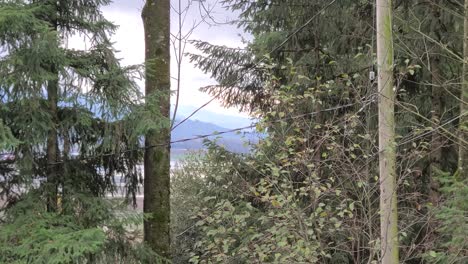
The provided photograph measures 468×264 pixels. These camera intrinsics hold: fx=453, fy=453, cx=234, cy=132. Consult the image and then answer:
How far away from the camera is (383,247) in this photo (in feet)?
13.3

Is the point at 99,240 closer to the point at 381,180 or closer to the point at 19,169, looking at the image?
the point at 19,169

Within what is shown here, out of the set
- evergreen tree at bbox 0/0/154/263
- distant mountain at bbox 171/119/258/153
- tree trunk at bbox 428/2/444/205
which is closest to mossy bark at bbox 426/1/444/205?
tree trunk at bbox 428/2/444/205

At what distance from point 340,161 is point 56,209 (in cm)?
279

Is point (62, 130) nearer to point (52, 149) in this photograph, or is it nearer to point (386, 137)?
point (52, 149)

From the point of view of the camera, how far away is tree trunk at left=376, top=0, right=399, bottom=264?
4.02 meters

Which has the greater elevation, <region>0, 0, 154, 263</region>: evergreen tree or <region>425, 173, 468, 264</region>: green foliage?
<region>0, 0, 154, 263</region>: evergreen tree

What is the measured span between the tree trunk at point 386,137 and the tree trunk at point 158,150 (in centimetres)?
243

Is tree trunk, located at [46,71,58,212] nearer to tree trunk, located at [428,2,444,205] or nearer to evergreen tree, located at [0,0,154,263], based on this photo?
evergreen tree, located at [0,0,154,263]

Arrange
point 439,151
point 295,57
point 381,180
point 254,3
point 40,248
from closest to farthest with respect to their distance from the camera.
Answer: point 40,248, point 381,180, point 439,151, point 295,57, point 254,3

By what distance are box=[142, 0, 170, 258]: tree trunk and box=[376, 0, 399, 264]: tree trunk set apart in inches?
95.5

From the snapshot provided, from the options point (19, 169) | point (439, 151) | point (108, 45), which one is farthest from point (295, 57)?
point (19, 169)

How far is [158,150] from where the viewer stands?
5.41 metres

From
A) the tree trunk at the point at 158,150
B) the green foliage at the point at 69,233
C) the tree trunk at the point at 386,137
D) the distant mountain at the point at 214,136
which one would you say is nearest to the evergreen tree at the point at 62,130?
the green foliage at the point at 69,233

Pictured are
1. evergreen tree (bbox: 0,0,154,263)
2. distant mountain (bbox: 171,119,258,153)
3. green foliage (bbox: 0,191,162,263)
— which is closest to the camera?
green foliage (bbox: 0,191,162,263)
